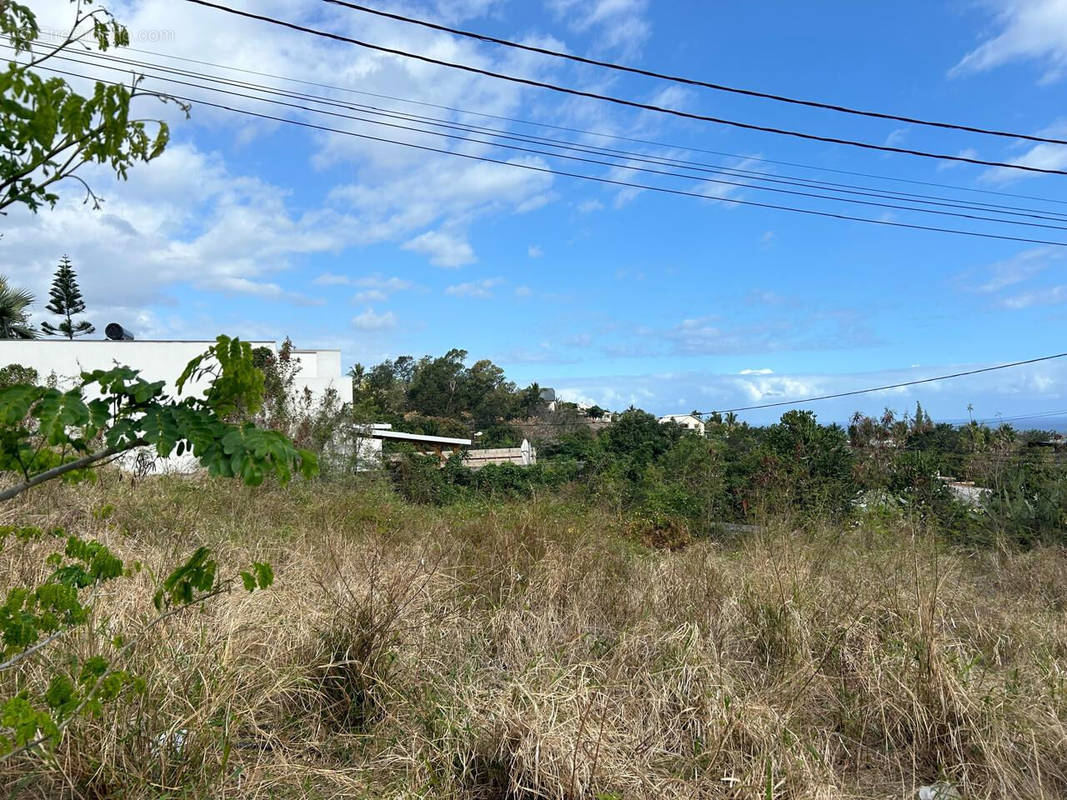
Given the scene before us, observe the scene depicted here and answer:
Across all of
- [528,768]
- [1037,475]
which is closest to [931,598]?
[528,768]

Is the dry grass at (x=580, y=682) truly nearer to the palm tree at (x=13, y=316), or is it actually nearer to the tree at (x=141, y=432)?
the tree at (x=141, y=432)

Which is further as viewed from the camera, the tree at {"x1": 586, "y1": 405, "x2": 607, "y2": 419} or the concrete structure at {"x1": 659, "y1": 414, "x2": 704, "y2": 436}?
the tree at {"x1": 586, "y1": 405, "x2": 607, "y2": 419}

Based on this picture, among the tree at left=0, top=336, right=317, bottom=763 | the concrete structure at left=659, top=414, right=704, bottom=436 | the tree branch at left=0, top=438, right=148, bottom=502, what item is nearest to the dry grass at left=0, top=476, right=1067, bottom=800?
the tree at left=0, top=336, right=317, bottom=763

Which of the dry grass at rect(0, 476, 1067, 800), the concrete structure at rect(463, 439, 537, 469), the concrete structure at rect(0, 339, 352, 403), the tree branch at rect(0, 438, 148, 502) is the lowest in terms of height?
the dry grass at rect(0, 476, 1067, 800)

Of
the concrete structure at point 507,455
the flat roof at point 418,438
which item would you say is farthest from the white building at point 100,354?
the concrete structure at point 507,455

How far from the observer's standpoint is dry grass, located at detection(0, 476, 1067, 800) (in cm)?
305

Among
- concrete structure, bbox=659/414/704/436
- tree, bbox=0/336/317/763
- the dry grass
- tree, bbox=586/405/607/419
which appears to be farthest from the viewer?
tree, bbox=586/405/607/419

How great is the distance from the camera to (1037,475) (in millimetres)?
9969

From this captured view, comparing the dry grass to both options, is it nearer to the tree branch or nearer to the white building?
the tree branch

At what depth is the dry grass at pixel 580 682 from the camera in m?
3.05

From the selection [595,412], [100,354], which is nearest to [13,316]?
[100,354]

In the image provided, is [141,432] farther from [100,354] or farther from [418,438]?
[100,354]

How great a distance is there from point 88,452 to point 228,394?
1.41 feet

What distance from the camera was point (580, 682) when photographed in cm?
351
